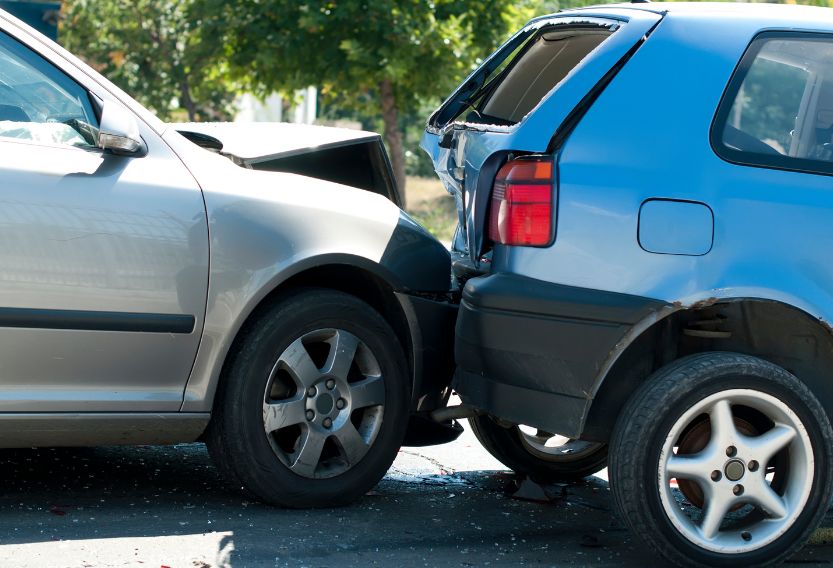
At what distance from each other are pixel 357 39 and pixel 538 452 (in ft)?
33.2

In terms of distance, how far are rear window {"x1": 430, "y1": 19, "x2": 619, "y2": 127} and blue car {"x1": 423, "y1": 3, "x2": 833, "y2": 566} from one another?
507 millimetres

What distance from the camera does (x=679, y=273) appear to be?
413 centimetres

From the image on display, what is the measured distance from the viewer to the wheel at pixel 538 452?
551 centimetres

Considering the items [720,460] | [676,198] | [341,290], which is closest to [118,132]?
[341,290]

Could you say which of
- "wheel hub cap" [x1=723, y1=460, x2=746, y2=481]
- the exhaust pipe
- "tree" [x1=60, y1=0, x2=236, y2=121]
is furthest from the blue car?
"tree" [x1=60, y1=0, x2=236, y2=121]

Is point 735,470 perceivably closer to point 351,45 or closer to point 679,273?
point 679,273

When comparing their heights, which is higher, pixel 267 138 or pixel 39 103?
pixel 39 103

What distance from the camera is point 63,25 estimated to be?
763 inches

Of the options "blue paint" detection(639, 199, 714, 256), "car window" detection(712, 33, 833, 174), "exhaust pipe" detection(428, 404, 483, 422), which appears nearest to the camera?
"blue paint" detection(639, 199, 714, 256)

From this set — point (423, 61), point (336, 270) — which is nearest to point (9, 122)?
point (336, 270)

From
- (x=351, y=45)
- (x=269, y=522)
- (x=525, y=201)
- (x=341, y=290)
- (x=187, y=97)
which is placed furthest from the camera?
(x=187, y=97)

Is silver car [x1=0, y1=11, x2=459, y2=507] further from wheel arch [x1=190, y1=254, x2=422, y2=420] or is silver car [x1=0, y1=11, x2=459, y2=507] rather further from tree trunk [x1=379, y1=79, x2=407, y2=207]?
tree trunk [x1=379, y1=79, x2=407, y2=207]

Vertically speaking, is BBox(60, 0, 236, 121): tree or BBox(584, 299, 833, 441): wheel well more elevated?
BBox(60, 0, 236, 121): tree

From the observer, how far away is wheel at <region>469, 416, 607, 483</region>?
551 centimetres
